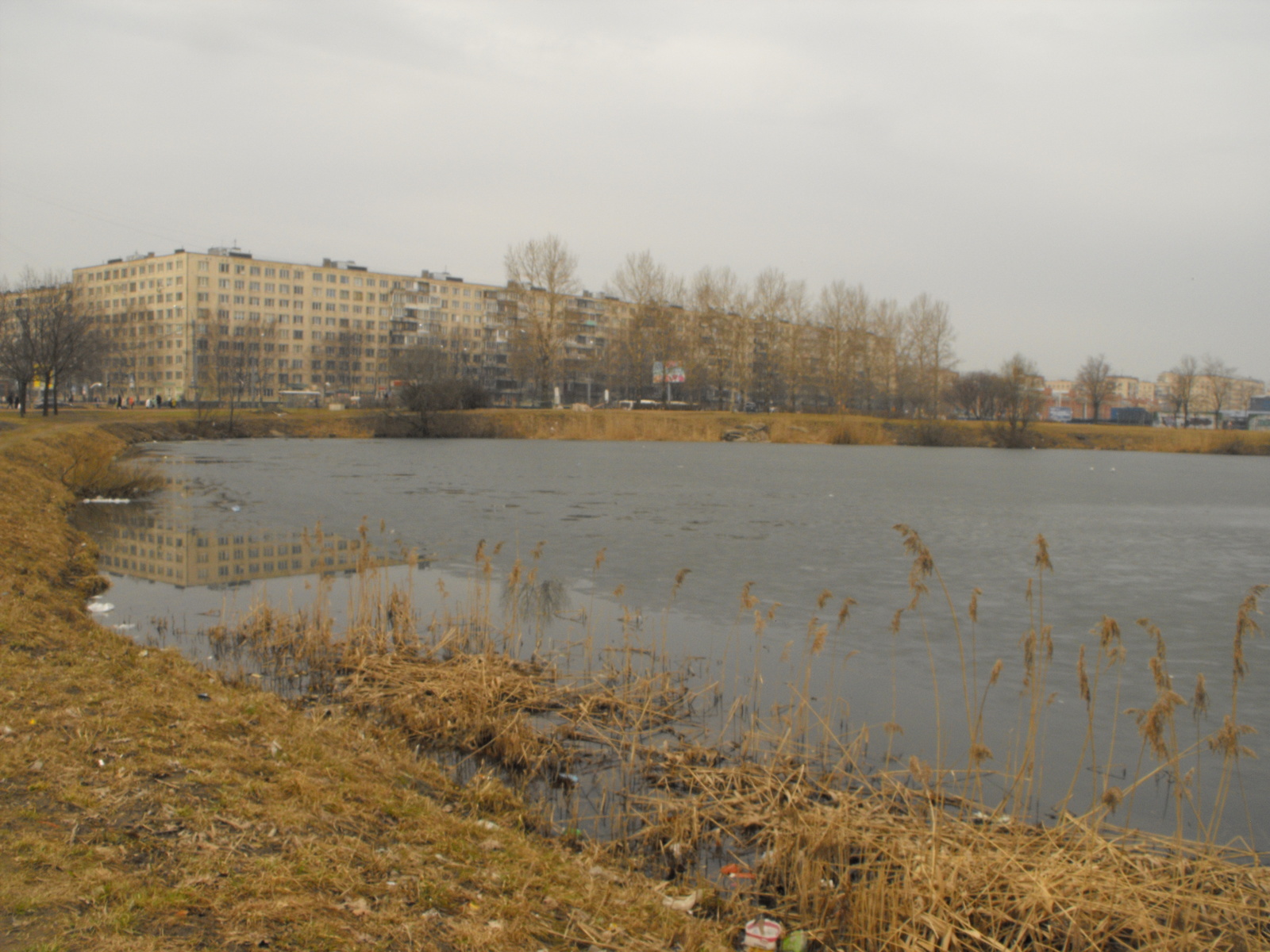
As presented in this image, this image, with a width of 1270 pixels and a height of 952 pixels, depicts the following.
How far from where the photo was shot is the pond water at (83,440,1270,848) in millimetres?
8703

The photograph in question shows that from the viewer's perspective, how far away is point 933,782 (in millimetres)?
6875

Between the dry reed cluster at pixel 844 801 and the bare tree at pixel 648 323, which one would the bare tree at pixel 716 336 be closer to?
the bare tree at pixel 648 323

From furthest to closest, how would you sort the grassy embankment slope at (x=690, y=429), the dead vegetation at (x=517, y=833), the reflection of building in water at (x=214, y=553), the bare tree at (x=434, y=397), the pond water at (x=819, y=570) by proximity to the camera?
the bare tree at (x=434, y=397), the grassy embankment slope at (x=690, y=429), the reflection of building in water at (x=214, y=553), the pond water at (x=819, y=570), the dead vegetation at (x=517, y=833)

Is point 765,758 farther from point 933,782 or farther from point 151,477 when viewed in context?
point 151,477

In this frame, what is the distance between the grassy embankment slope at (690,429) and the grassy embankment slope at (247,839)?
2542 inches

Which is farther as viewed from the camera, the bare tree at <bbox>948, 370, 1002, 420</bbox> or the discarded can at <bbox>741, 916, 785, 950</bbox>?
the bare tree at <bbox>948, 370, 1002, 420</bbox>

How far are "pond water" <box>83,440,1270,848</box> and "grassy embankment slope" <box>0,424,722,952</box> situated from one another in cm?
331

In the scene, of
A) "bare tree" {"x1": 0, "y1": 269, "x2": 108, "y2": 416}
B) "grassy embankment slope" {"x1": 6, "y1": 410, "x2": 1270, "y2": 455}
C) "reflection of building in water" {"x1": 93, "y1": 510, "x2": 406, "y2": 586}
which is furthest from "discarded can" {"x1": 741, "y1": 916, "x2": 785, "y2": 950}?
"grassy embankment slope" {"x1": 6, "y1": 410, "x2": 1270, "y2": 455}

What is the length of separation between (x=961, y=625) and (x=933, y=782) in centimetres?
552

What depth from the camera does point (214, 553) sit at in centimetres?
1702

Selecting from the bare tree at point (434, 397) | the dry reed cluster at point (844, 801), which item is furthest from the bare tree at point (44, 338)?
the dry reed cluster at point (844, 801)

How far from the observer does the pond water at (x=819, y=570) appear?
28.6 ft

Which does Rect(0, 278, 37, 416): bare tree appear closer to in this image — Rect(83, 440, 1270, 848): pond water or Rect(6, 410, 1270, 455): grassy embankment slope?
Rect(6, 410, 1270, 455): grassy embankment slope

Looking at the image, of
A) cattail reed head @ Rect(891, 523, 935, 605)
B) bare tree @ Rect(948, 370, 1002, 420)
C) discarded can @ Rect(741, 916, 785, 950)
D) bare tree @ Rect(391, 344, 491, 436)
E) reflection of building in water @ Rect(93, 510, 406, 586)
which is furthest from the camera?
bare tree @ Rect(948, 370, 1002, 420)
